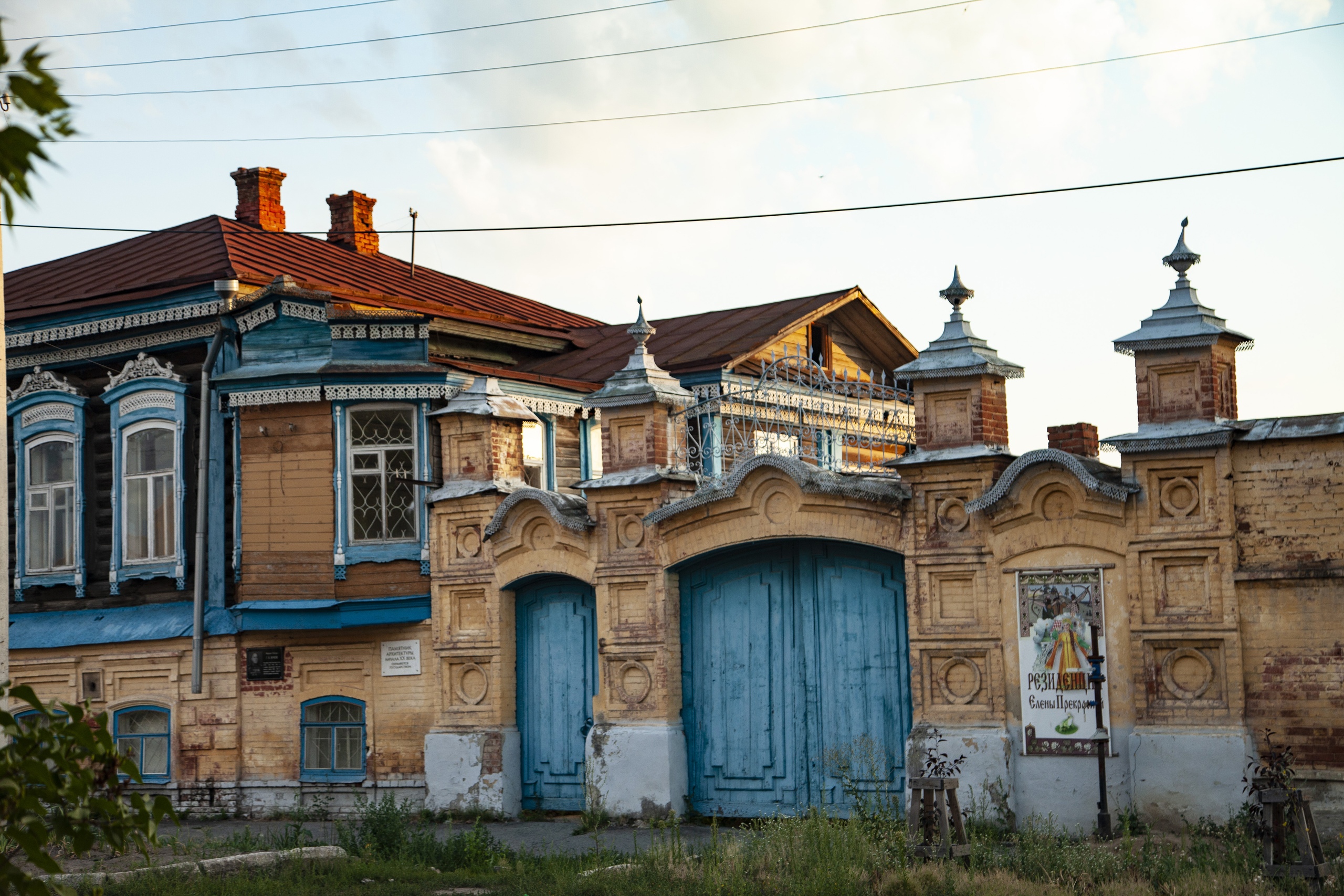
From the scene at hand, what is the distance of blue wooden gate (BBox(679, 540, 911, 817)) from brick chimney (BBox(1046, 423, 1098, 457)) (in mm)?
4485

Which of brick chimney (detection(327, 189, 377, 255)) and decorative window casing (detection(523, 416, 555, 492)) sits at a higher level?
brick chimney (detection(327, 189, 377, 255))

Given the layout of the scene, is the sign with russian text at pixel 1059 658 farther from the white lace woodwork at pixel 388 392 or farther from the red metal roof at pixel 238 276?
the red metal roof at pixel 238 276

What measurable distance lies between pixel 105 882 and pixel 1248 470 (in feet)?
27.8

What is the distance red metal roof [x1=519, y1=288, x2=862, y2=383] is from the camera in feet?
60.0

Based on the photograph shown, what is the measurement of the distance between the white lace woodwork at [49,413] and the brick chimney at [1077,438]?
11429mm

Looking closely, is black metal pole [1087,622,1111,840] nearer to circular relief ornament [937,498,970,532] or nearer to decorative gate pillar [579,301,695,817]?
circular relief ornament [937,498,970,532]

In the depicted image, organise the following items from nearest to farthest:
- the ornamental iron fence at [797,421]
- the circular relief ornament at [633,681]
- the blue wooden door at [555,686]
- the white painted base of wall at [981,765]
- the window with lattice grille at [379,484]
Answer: the white painted base of wall at [981,765] < the circular relief ornament at [633,681] < the blue wooden door at [555,686] < the ornamental iron fence at [797,421] < the window with lattice grille at [379,484]

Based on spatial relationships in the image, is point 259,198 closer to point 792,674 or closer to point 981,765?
point 792,674

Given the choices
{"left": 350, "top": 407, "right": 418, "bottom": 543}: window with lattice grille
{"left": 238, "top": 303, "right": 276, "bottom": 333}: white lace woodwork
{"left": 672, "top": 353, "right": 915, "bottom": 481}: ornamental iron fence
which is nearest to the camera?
{"left": 672, "top": 353, "right": 915, "bottom": 481}: ornamental iron fence

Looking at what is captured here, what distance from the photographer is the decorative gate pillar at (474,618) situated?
13406mm

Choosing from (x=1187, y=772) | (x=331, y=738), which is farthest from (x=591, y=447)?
(x=1187, y=772)

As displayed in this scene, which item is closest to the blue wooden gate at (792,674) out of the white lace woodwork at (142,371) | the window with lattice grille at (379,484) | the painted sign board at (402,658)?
the painted sign board at (402,658)

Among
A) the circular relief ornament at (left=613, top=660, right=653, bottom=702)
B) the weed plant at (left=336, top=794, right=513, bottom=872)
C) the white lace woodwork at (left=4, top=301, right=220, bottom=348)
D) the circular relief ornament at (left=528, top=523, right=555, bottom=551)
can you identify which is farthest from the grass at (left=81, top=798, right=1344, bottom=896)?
the white lace woodwork at (left=4, top=301, right=220, bottom=348)

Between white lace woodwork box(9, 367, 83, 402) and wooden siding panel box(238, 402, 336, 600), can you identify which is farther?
white lace woodwork box(9, 367, 83, 402)
